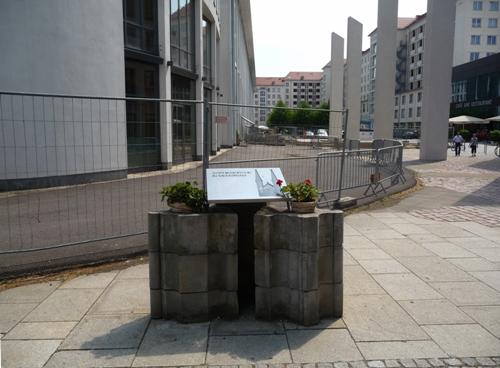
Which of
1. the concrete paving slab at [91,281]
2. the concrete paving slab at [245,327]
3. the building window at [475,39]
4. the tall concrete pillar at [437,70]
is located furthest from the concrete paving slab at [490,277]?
the building window at [475,39]

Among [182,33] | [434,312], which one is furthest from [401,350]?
[182,33]

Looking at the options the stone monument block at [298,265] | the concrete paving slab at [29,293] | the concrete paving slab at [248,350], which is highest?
the stone monument block at [298,265]

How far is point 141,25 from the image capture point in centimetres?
1616

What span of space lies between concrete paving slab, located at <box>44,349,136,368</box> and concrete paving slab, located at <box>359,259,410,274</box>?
3.23 meters

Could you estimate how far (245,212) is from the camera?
4543 mm

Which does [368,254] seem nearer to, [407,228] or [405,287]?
[405,287]

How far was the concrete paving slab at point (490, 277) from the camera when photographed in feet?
16.9

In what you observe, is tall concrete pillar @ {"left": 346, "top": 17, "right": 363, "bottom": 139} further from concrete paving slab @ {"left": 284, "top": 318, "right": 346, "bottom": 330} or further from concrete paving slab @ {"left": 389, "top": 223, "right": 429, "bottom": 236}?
concrete paving slab @ {"left": 284, "top": 318, "right": 346, "bottom": 330}

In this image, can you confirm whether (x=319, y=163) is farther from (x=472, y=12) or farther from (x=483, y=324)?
(x=472, y=12)

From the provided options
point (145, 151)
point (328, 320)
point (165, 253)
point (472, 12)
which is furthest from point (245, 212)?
point (472, 12)

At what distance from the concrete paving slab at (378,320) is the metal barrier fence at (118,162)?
2.46 m

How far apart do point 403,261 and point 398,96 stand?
4078 inches

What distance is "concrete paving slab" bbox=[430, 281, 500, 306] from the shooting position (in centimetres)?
466

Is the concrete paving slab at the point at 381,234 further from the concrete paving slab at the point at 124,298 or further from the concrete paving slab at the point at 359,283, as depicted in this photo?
the concrete paving slab at the point at 124,298
